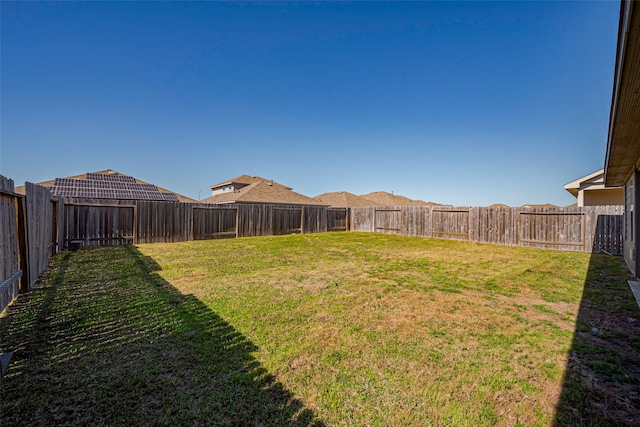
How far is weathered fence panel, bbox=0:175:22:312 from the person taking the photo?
11.7 feet

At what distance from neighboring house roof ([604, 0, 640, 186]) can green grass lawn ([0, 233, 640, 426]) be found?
2.73 meters

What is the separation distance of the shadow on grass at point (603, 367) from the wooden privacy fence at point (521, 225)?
7.53 m

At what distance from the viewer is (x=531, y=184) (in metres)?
28.5

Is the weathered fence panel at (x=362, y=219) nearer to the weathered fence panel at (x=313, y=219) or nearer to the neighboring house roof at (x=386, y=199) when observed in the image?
the weathered fence panel at (x=313, y=219)

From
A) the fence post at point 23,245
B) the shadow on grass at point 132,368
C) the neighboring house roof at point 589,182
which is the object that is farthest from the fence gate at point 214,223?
the neighboring house roof at point 589,182

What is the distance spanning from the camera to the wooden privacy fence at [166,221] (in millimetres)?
10398

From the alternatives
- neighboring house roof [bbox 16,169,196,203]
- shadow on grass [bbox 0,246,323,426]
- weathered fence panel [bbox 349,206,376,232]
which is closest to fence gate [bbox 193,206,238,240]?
neighboring house roof [bbox 16,169,196,203]

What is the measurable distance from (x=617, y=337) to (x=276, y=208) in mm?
14745

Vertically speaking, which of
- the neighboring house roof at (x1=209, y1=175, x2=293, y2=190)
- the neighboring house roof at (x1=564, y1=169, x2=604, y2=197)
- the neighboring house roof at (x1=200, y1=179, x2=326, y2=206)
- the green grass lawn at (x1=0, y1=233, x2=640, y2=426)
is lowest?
the green grass lawn at (x1=0, y1=233, x2=640, y2=426)

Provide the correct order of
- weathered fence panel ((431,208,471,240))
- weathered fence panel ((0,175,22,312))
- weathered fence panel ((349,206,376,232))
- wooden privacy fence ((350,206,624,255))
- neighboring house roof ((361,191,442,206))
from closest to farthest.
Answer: weathered fence panel ((0,175,22,312)), wooden privacy fence ((350,206,624,255)), weathered fence panel ((431,208,471,240)), weathered fence panel ((349,206,376,232)), neighboring house roof ((361,191,442,206))

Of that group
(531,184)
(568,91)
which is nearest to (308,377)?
(568,91)

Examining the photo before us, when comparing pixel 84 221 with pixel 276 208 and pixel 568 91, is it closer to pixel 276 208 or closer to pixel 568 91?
pixel 276 208

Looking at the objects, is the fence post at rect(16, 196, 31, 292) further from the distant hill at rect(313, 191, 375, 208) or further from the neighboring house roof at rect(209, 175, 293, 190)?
the distant hill at rect(313, 191, 375, 208)

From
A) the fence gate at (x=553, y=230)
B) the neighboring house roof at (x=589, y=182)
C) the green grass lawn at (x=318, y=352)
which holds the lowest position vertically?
the green grass lawn at (x=318, y=352)
